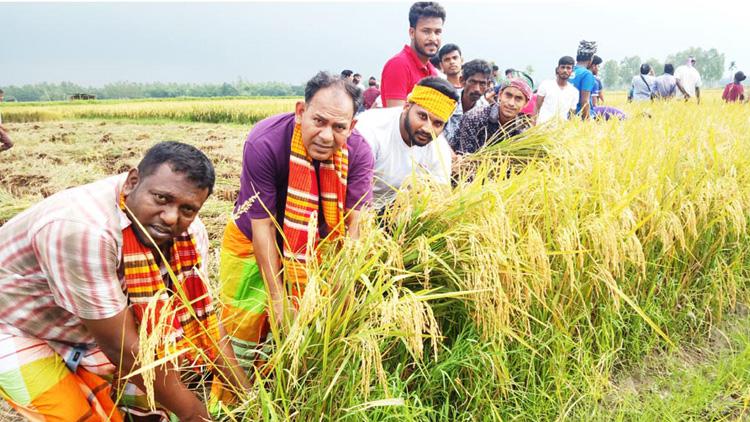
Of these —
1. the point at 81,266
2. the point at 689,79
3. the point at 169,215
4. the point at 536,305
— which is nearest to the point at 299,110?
the point at 169,215

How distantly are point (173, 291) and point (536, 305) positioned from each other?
1.47 metres

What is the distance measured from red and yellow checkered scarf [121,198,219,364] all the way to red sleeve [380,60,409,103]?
2.17 meters

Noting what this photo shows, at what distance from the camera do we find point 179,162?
1.47 m

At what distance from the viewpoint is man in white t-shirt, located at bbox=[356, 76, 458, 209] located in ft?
7.99

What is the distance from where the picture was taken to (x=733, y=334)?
259 cm

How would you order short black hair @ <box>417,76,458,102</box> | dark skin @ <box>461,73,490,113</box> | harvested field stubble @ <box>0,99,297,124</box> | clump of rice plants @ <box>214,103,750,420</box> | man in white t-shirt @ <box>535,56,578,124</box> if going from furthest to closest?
harvested field stubble @ <box>0,99,297,124</box>, man in white t-shirt @ <box>535,56,578,124</box>, dark skin @ <box>461,73,490,113</box>, short black hair @ <box>417,76,458,102</box>, clump of rice plants @ <box>214,103,750,420</box>

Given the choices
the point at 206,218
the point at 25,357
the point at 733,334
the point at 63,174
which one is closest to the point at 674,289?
the point at 733,334

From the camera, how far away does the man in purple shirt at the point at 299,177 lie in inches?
74.0

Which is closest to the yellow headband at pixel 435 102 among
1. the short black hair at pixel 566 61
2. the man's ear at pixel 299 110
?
the man's ear at pixel 299 110

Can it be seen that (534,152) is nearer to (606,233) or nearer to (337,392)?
(606,233)

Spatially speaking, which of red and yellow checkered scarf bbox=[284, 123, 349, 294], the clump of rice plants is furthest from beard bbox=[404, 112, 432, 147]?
red and yellow checkered scarf bbox=[284, 123, 349, 294]

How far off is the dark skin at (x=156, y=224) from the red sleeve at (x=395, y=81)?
88.1 inches

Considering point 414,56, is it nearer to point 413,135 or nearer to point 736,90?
point 413,135

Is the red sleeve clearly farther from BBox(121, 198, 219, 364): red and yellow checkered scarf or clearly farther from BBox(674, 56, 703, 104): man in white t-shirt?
BBox(674, 56, 703, 104): man in white t-shirt
